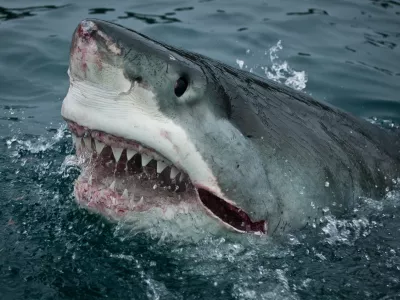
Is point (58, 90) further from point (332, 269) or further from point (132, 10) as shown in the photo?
point (332, 269)

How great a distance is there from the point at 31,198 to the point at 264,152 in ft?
4.27

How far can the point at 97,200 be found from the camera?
2.55 metres

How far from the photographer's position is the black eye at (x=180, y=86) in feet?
7.77

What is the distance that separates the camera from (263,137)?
2.65 m

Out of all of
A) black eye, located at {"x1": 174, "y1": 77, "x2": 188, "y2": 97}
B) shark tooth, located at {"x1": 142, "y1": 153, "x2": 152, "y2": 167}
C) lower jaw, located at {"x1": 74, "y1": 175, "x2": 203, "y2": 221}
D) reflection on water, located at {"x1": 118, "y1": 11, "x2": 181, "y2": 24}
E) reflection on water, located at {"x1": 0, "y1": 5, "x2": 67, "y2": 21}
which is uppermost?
black eye, located at {"x1": 174, "y1": 77, "x2": 188, "y2": 97}

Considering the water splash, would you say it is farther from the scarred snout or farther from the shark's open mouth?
the scarred snout

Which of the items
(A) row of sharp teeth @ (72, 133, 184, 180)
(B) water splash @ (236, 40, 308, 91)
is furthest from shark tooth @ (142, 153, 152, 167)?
(B) water splash @ (236, 40, 308, 91)

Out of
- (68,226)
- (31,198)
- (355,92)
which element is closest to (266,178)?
(68,226)

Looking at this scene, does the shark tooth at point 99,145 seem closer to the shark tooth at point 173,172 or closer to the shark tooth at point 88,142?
the shark tooth at point 88,142

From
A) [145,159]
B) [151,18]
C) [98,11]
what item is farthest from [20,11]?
[145,159]

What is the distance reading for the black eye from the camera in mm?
2367

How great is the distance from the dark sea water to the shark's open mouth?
0.27ft

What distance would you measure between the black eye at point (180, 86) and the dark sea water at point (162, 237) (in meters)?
0.55

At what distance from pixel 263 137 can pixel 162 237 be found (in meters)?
0.54
